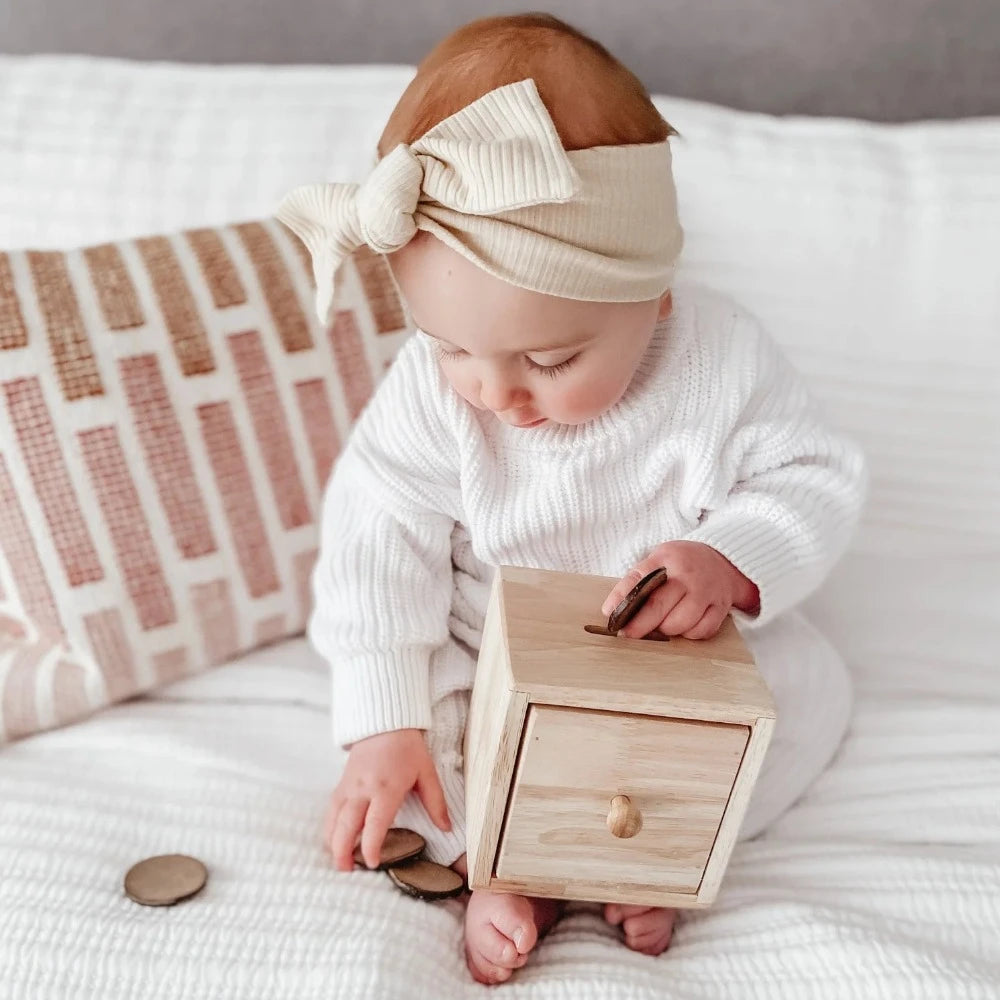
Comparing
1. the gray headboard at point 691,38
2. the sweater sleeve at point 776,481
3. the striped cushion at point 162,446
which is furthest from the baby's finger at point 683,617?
the gray headboard at point 691,38

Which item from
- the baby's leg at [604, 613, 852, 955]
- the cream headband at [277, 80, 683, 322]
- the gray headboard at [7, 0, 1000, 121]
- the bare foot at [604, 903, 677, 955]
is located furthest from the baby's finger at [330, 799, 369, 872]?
the gray headboard at [7, 0, 1000, 121]

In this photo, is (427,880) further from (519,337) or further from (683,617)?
(519,337)

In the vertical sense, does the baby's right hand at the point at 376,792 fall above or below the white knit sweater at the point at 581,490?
below

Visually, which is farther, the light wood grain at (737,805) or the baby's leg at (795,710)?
the baby's leg at (795,710)

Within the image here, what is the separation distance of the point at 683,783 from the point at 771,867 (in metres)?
0.22

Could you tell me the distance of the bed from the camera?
785mm

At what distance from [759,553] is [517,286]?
0.31 meters

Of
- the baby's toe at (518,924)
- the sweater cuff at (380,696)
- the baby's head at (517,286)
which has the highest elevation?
the baby's head at (517,286)

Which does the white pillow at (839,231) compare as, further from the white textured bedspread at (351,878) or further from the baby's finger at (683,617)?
the baby's finger at (683,617)

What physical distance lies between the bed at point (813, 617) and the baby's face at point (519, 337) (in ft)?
1.31

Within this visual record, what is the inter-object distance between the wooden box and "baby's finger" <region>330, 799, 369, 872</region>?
0.12m

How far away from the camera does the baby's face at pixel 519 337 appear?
0.77 metres

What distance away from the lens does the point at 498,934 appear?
2.66 feet

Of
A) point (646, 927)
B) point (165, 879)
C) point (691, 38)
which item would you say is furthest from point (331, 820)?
point (691, 38)
